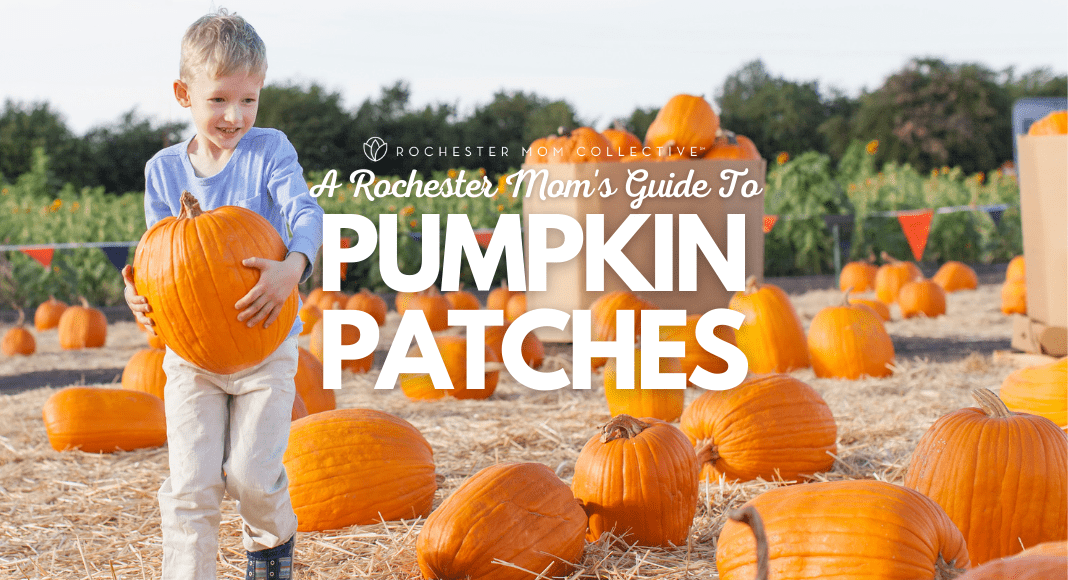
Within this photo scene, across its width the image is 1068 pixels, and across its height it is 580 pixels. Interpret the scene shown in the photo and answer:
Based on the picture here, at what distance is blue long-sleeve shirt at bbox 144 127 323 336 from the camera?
229cm

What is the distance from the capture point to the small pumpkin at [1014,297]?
7.29m

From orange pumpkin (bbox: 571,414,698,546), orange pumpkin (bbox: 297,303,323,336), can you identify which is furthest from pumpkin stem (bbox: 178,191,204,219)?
orange pumpkin (bbox: 297,303,323,336)

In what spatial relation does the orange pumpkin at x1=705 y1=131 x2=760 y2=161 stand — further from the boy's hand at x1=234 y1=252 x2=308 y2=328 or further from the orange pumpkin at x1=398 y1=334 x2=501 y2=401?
the boy's hand at x1=234 y1=252 x2=308 y2=328

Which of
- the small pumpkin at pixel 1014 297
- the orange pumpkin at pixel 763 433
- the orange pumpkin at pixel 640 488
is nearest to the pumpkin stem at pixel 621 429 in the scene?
the orange pumpkin at pixel 640 488

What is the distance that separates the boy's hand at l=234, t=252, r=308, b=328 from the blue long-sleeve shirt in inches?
6.2

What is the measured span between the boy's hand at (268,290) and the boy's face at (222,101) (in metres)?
0.36

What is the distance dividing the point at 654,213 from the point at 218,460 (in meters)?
4.28

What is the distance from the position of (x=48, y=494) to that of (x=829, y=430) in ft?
9.18

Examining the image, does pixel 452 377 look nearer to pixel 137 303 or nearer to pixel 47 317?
pixel 137 303

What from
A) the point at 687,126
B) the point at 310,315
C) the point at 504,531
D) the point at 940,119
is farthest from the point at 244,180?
the point at 940,119

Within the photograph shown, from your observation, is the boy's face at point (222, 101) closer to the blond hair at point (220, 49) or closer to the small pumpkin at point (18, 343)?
the blond hair at point (220, 49)

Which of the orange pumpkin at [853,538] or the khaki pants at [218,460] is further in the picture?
the khaki pants at [218,460]

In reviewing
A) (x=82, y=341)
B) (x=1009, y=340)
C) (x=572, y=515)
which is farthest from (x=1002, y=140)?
(x=572, y=515)

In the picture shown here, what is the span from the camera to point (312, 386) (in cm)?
394
